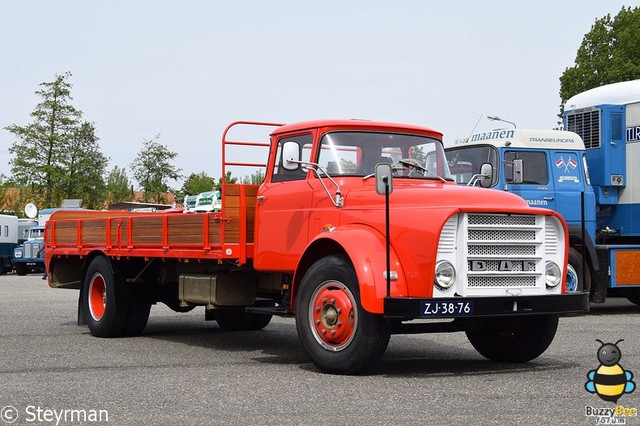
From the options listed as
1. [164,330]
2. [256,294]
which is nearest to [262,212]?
[256,294]

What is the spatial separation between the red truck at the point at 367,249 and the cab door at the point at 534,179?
18.1 feet

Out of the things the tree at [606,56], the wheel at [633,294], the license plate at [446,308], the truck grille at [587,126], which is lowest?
the wheel at [633,294]

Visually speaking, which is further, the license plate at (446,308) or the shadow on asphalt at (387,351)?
the shadow on asphalt at (387,351)

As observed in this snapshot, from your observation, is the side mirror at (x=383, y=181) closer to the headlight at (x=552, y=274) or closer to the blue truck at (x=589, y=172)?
the headlight at (x=552, y=274)

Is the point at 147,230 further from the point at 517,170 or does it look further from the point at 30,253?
the point at 30,253

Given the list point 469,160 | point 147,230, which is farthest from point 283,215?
point 469,160

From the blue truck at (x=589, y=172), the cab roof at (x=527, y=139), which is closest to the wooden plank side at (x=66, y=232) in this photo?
the blue truck at (x=589, y=172)

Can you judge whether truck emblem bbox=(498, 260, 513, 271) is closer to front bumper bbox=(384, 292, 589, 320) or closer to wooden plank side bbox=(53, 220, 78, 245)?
front bumper bbox=(384, 292, 589, 320)

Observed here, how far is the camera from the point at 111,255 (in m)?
12.8

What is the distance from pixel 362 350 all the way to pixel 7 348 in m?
4.74

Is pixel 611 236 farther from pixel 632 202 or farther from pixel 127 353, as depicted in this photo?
pixel 127 353

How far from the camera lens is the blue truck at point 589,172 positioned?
15.8 metres

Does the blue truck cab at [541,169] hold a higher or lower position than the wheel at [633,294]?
higher

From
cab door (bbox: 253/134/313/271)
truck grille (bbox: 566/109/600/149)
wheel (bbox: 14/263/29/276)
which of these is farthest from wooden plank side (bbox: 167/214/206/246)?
wheel (bbox: 14/263/29/276)
